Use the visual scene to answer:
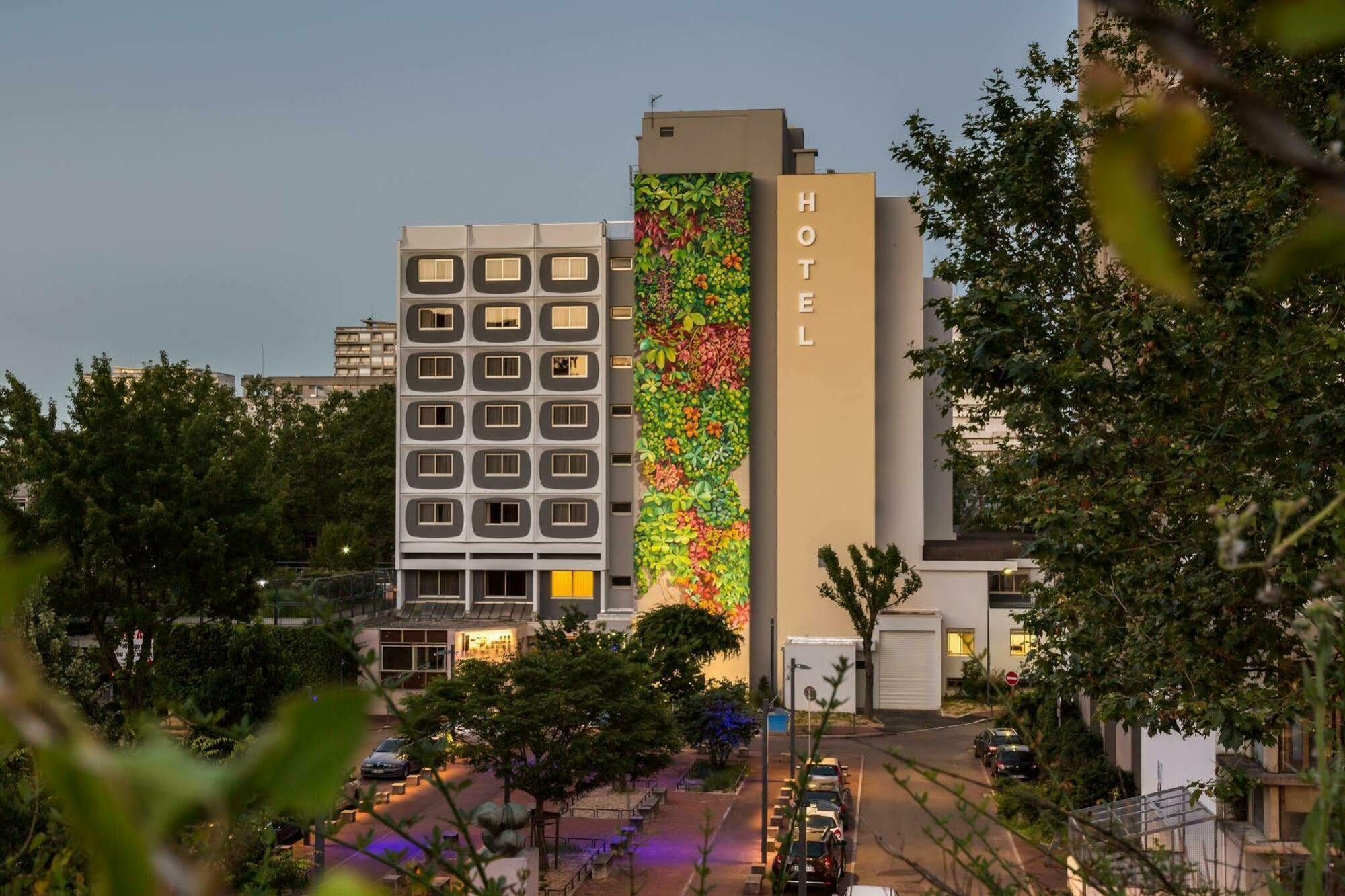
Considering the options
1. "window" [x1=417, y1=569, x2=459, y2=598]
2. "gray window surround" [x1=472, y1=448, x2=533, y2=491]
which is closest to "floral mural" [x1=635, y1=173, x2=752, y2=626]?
"gray window surround" [x1=472, y1=448, x2=533, y2=491]

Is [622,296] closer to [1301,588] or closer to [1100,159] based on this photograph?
[1301,588]

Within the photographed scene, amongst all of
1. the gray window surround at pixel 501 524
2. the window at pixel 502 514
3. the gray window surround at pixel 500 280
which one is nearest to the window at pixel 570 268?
the gray window surround at pixel 500 280

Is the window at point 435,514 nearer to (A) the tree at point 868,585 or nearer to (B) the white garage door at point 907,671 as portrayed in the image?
(A) the tree at point 868,585

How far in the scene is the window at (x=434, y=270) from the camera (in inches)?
1618

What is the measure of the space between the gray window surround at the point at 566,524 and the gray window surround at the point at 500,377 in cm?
386

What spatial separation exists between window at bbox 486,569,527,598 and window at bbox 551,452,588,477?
3594mm

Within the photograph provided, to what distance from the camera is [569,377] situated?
40688 millimetres

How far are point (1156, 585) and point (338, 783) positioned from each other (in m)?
10.0

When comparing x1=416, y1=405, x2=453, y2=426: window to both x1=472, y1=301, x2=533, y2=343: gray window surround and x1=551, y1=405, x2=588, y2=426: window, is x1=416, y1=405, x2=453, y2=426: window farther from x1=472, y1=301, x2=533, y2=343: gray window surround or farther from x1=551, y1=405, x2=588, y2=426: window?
x1=551, y1=405, x2=588, y2=426: window

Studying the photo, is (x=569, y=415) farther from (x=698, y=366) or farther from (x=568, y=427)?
(x=698, y=366)

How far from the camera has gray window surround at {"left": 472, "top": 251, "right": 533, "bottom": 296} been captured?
40.8 meters

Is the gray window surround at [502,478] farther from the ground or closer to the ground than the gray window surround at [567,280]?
closer to the ground

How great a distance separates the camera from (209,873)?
1.77 feet

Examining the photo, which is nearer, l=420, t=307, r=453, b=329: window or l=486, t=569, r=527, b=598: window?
l=420, t=307, r=453, b=329: window
